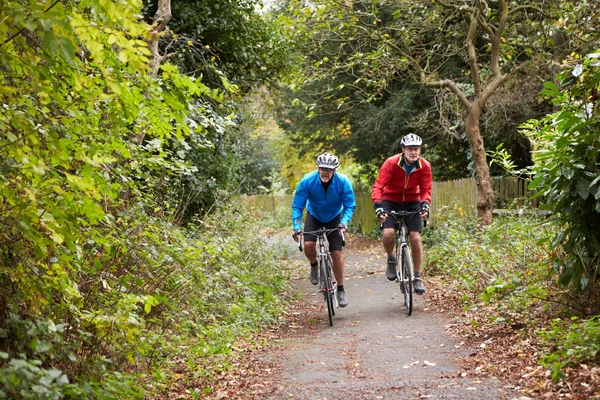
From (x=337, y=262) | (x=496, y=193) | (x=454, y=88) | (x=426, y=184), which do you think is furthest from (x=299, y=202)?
(x=496, y=193)

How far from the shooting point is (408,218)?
9.63 m

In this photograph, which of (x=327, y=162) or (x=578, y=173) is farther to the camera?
(x=327, y=162)

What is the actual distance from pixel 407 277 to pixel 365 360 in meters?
2.80

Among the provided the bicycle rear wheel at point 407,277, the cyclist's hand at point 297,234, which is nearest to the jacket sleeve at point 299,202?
the cyclist's hand at point 297,234

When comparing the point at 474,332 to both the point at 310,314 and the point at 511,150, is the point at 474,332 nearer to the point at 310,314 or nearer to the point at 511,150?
the point at 310,314

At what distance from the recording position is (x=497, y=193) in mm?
18016

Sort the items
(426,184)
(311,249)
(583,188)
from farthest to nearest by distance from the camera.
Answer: (426,184) < (311,249) < (583,188)

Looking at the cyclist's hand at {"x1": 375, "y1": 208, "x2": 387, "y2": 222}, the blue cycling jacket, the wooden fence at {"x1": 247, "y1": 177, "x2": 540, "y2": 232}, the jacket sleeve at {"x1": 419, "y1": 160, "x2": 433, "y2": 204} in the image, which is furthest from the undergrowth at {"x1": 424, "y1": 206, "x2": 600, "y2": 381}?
the wooden fence at {"x1": 247, "y1": 177, "x2": 540, "y2": 232}

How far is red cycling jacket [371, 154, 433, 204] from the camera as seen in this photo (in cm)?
954

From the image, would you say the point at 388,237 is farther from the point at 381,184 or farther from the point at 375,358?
the point at 375,358

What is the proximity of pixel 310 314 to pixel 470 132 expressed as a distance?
6.35 meters

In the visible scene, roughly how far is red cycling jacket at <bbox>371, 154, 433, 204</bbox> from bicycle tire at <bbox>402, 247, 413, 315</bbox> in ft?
2.45

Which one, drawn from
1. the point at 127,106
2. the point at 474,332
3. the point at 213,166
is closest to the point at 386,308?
the point at 474,332

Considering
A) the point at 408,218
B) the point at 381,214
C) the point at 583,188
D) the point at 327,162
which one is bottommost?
the point at 408,218
